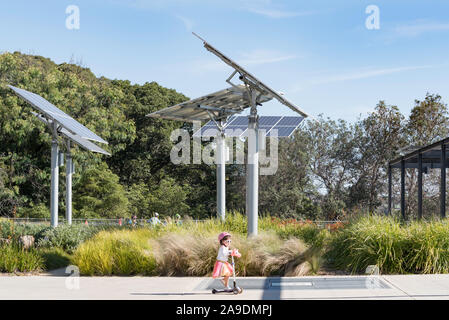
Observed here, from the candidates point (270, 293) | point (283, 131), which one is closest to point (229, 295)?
point (270, 293)

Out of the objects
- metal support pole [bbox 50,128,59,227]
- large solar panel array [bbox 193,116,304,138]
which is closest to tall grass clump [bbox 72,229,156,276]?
metal support pole [bbox 50,128,59,227]

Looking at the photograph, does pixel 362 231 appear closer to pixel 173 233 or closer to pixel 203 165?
pixel 173 233

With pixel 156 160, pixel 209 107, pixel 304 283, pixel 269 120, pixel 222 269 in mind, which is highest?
pixel 209 107

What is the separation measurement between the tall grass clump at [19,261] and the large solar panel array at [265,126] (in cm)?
889

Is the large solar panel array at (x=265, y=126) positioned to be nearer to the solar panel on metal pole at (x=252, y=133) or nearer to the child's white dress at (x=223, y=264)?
the solar panel on metal pole at (x=252, y=133)

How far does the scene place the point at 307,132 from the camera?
123 feet

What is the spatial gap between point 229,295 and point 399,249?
4.54 meters

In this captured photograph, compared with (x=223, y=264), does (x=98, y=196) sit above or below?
above

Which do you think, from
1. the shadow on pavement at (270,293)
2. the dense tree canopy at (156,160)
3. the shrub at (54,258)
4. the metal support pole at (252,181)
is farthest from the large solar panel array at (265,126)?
the dense tree canopy at (156,160)

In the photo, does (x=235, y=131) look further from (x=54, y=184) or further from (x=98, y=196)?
(x=98, y=196)

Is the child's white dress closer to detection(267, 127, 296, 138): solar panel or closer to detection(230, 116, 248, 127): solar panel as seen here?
detection(267, 127, 296, 138): solar panel

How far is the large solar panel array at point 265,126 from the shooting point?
19.0 m

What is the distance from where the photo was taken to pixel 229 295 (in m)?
9.00
